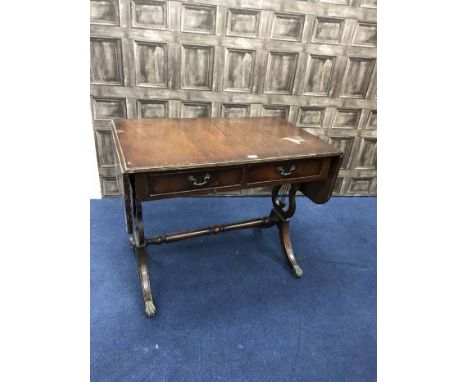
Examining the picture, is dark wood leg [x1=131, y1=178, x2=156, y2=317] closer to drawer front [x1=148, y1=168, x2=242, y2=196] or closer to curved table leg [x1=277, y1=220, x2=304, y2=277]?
drawer front [x1=148, y1=168, x2=242, y2=196]

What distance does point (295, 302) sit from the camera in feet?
5.94

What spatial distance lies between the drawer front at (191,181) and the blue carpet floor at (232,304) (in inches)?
29.4

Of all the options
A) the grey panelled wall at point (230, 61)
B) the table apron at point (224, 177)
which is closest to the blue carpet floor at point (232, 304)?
the table apron at point (224, 177)

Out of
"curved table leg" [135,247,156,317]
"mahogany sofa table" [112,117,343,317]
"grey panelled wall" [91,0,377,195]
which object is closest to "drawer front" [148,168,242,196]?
"mahogany sofa table" [112,117,343,317]

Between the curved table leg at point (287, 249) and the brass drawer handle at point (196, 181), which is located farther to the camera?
the curved table leg at point (287, 249)

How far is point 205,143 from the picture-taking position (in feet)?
4.98

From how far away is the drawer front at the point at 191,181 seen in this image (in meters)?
1.29

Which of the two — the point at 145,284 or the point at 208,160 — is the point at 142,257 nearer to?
the point at 145,284

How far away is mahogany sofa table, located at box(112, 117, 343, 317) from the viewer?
4.24ft

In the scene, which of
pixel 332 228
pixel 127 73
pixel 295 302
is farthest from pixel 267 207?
pixel 127 73

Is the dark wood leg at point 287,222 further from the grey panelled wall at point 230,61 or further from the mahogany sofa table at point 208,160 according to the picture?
the grey panelled wall at point 230,61

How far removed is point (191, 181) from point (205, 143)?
26 cm

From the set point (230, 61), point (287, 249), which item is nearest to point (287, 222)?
point (287, 249)
